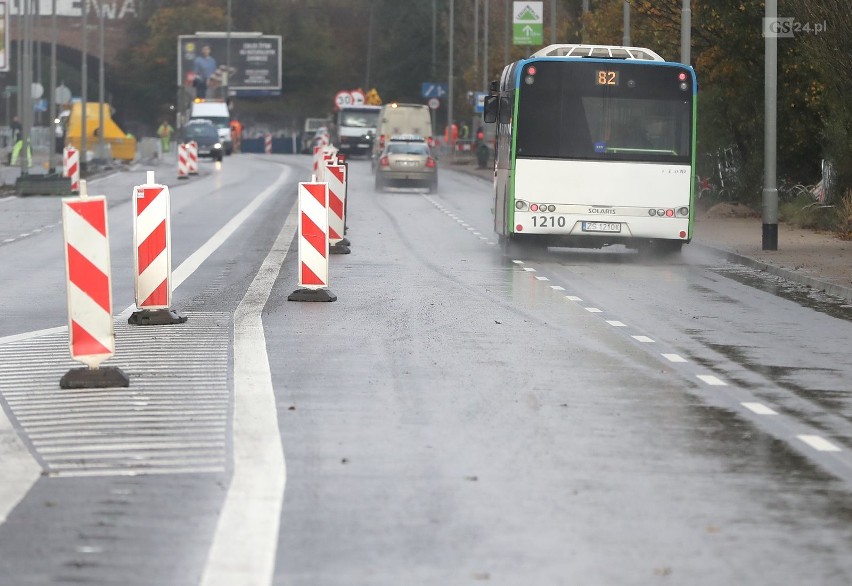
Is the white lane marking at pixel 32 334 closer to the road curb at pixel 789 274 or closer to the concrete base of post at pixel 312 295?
the concrete base of post at pixel 312 295

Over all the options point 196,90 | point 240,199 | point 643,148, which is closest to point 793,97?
point 643,148

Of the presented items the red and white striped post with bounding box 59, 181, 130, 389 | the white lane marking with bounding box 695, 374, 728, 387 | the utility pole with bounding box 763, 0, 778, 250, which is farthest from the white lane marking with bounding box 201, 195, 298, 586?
the utility pole with bounding box 763, 0, 778, 250

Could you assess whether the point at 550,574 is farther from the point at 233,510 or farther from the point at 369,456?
the point at 369,456

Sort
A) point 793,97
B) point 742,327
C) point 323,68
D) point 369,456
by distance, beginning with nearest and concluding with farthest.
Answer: point 369,456, point 742,327, point 793,97, point 323,68

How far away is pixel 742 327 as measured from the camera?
17297 mm

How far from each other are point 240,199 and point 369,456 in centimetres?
3717

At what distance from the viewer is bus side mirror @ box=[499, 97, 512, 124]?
2769 centimetres

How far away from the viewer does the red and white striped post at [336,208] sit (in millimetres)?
27000

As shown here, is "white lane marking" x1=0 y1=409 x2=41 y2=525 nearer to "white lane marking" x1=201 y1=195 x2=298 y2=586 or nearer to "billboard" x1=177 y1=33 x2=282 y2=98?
"white lane marking" x1=201 y1=195 x2=298 y2=586

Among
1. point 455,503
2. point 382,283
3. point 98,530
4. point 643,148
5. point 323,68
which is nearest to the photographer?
point 98,530

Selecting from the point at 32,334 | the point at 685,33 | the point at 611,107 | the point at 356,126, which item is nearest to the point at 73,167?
the point at 685,33

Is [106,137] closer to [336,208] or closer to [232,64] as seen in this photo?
[232,64]

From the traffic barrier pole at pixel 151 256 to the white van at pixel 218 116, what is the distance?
7540cm

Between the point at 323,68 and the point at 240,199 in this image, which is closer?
the point at 240,199
